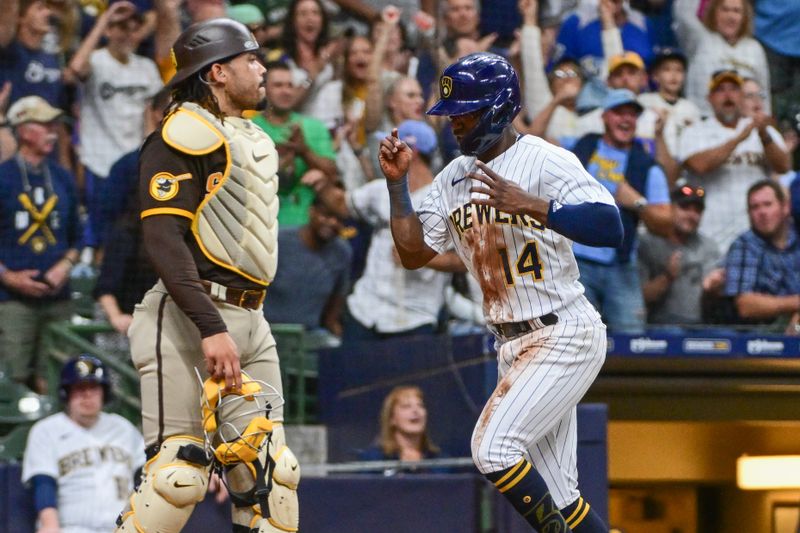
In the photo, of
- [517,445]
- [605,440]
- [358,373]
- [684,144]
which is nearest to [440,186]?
[517,445]

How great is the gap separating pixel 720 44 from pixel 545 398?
15.1 feet

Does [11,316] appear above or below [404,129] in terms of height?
below

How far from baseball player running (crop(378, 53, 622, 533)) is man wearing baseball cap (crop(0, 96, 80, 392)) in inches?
112

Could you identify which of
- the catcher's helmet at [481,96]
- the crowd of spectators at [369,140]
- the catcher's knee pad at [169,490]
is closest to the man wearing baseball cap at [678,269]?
the crowd of spectators at [369,140]

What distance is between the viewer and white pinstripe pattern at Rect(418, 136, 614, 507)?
3768 millimetres

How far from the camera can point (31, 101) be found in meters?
6.59

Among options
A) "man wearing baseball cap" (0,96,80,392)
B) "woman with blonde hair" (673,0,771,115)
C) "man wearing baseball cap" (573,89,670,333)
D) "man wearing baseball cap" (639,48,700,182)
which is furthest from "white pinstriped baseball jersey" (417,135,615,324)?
"woman with blonde hair" (673,0,771,115)

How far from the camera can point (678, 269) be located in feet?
23.3

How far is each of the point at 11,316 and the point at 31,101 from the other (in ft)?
3.65

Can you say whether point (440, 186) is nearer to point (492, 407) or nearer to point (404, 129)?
point (492, 407)

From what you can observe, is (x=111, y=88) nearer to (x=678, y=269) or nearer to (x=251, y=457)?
(x=678, y=269)

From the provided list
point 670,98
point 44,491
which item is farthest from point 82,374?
point 670,98

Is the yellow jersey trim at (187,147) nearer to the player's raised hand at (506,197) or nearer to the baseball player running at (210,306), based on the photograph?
the baseball player running at (210,306)

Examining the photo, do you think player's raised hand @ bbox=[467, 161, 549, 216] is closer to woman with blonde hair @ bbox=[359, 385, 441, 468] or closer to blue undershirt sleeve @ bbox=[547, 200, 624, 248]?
blue undershirt sleeve @ bbox=[547, 200, 624, 248]
